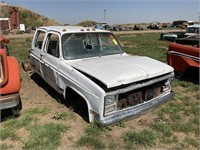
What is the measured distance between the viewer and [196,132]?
3975mm

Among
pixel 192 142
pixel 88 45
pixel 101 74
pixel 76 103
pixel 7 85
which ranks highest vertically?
pixel 88 45

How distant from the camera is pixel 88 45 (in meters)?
5.19

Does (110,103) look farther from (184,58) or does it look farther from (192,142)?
(184,58)

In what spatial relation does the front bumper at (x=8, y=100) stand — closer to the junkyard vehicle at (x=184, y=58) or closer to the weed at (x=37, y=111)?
the weed at (x=37, y=111)

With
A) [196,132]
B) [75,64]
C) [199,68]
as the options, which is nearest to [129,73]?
[75,64]

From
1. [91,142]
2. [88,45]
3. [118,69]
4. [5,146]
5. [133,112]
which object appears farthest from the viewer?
[88,45]

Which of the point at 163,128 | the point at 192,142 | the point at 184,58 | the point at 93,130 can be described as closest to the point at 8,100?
the point at 93,130

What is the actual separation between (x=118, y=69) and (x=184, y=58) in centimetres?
276

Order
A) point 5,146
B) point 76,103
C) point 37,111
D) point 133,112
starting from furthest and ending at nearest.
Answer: point 76,103, point 37,111, point 133,112, point 5,146

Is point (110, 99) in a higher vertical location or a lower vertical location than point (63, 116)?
higher

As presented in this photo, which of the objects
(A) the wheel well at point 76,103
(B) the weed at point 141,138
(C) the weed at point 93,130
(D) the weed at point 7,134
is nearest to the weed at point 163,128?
(B) the weed at point 141,138

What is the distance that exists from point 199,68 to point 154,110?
6.65 ft

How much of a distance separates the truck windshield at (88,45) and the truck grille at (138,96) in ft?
4.52

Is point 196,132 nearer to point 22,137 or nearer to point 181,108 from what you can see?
point 181,108
